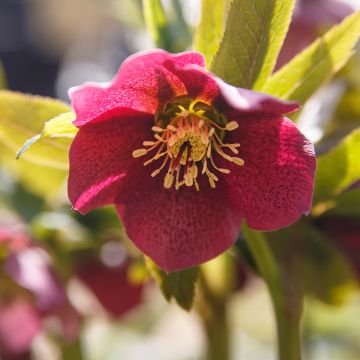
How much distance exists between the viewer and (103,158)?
2.15 ft

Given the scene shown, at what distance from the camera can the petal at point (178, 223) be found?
25.2 inches

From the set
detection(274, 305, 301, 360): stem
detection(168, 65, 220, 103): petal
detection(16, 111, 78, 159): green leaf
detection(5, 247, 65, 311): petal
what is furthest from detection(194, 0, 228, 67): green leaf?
detection(5, 247, 65, 311): petal

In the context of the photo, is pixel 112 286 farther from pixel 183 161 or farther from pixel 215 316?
pixel 183 161

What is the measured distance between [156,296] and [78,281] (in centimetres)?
44

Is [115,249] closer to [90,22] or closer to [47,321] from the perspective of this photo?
[47,321]

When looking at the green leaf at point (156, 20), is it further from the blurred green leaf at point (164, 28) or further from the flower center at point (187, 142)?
the flower center at point (187, 142)

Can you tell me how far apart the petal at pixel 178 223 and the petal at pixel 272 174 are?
21 millimetres

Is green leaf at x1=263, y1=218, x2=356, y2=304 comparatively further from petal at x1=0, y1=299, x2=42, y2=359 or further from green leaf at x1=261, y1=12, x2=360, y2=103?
petal at x1=0, y1=299, x2=42, y2=359

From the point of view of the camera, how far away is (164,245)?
646 millimetres

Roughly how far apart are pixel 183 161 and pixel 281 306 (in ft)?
0.58

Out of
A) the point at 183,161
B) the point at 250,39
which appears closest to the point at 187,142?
the point at 183,161

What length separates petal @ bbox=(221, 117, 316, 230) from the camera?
2.04ft

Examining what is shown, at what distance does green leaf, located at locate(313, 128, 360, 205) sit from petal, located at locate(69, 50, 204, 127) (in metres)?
0.19

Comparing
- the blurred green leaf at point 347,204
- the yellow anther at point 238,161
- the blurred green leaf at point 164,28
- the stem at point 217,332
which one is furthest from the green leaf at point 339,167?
the stem at point 217,332
